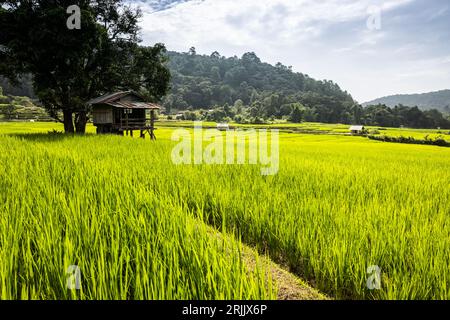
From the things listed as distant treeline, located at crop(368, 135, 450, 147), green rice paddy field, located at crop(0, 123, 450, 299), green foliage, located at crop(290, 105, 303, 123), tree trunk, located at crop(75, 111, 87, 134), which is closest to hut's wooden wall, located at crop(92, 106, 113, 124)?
tree trunk, located at crop(75, 111, 87, 134)

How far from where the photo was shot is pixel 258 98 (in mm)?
113562

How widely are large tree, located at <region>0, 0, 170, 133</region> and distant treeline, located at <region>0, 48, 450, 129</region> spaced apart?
19541 mm

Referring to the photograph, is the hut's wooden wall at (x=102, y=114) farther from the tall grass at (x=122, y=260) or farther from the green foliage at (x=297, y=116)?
the green foliage at (x=297, y=116)

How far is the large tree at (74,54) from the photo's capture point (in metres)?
14.9

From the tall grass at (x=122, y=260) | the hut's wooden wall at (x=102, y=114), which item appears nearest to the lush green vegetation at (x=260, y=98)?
the hut's wooden wall at (x=102, y=114)

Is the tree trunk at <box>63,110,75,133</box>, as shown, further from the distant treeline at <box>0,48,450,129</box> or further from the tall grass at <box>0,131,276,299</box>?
the distant treeline at <box>0,48,450,129</box>

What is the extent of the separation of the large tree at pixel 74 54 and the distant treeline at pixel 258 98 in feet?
64.1

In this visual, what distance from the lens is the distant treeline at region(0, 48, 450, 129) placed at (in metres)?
61.5

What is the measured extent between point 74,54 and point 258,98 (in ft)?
335

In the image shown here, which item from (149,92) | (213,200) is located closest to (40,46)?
(149,92)

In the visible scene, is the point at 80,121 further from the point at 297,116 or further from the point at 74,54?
the point at 297,116

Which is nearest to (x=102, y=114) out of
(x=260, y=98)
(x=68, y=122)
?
(x=68, y=122)

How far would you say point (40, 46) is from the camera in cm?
1505

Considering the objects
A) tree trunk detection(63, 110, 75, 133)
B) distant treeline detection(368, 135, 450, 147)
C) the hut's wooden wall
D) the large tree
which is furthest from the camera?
distant treeline detection(368, 135, 450, 147)
